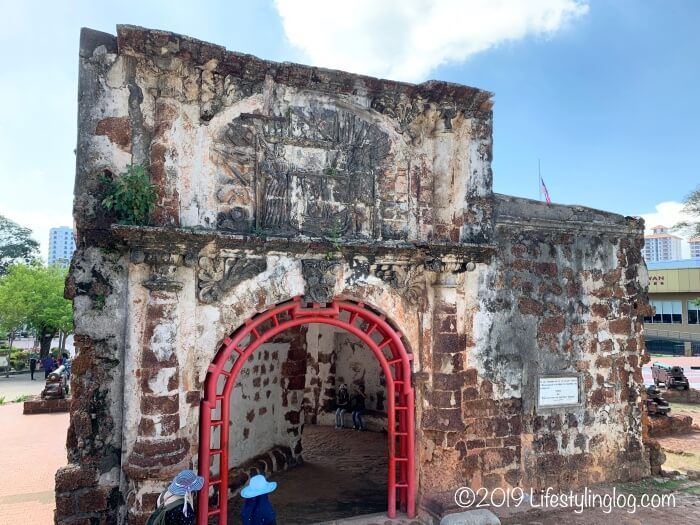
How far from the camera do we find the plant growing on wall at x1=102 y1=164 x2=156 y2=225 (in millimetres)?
4762

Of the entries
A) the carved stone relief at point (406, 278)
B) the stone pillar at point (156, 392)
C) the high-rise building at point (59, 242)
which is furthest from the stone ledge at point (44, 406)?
the high-rise building at point (59, 242)

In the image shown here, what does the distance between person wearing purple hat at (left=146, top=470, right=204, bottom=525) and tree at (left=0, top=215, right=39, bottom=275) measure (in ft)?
119

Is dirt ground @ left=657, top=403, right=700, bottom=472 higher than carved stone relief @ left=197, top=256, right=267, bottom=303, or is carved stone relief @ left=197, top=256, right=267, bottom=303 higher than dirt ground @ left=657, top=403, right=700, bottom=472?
carved stone relief @ left=197, top=256, right=267, bottom=303

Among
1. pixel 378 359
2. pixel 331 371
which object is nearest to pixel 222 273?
pixel 378 359

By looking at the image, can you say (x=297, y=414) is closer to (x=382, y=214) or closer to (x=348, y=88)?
(x=382, y=214)

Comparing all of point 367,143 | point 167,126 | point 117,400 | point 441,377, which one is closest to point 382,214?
point 367,143

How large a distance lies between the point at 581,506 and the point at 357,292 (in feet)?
12.7

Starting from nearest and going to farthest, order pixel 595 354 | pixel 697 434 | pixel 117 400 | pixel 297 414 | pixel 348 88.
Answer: pixel 117 400 → pixel 348 88 → pixel 595 354 → pixel 297 414 → pixel 697 434

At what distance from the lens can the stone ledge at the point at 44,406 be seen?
484 inches

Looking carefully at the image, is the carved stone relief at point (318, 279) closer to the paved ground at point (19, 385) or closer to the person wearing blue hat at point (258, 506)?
the person wearing blue hat at point (258, 506)

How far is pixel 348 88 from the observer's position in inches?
227

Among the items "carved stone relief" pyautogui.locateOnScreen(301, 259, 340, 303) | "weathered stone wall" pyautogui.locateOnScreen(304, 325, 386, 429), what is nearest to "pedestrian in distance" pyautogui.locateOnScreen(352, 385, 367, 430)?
"weathered stone wall" pyautogui.locateOnScreen(304, 325, 386, 429)

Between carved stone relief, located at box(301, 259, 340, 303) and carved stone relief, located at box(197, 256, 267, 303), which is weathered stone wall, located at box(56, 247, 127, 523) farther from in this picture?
carved stone relief, located at box(301, 259, 340, 303)

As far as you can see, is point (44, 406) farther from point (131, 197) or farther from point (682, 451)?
point (682, 451)
